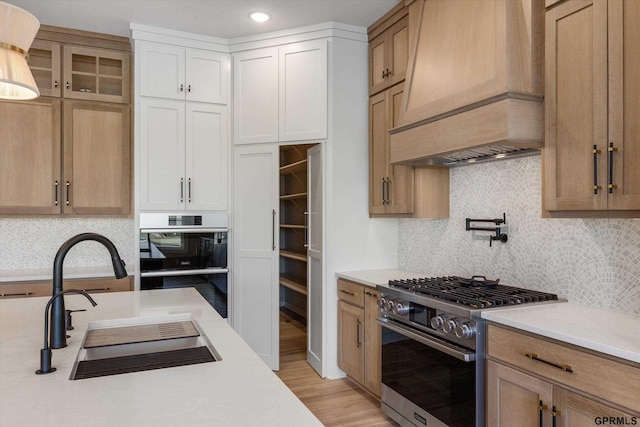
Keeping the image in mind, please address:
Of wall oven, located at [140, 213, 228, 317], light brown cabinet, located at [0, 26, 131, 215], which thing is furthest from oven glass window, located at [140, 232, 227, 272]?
light brown cabinet, located at [0, 26, 131, 215]

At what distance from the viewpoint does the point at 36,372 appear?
4.01 ft

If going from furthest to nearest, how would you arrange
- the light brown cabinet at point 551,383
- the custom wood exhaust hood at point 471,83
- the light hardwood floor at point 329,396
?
the light hardwood floor at point 329,396 → the custom wood exhaust hood at point 471,83 → the light brown cabinet at point 551,383

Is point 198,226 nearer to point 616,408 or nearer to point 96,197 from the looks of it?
point 96,197

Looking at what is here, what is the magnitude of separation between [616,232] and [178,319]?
2054mm

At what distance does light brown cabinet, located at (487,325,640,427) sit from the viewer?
1.50 meters

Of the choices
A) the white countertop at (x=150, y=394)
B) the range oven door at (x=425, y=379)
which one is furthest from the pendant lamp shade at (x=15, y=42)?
the range oven door at (x=425, y=379)

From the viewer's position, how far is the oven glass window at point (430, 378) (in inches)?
83.7

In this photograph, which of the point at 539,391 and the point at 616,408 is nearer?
the point at 616,408

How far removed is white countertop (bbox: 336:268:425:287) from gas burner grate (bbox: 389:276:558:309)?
27 cm

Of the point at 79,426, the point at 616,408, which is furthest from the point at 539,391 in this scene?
the point at 79,426

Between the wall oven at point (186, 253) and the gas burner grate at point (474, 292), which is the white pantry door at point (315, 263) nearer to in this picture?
the wall oven at point (186, 253)

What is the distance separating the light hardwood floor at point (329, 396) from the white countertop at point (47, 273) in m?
1.56

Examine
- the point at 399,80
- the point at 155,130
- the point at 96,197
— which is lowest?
the point at 96,197

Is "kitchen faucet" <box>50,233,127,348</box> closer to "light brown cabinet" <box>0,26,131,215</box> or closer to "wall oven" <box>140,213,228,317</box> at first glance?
"wall oven" <box>140,213,228,317</box>
